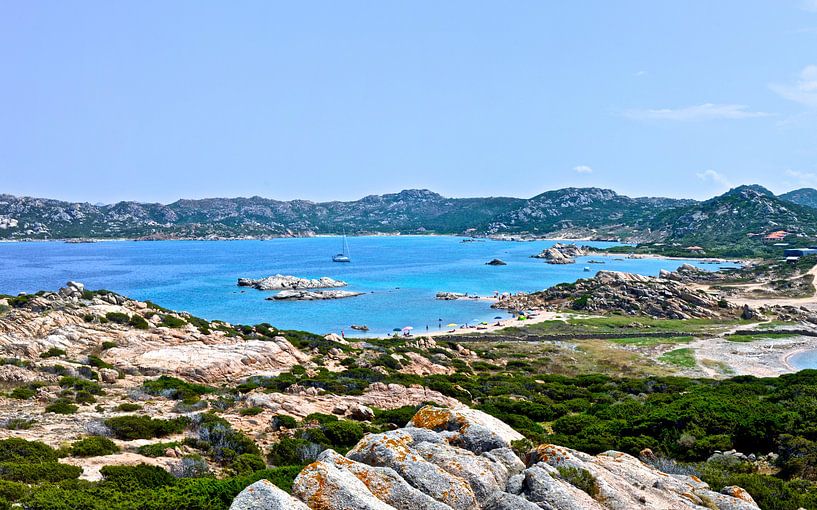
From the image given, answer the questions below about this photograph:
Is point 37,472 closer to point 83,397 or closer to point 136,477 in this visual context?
point 136,477

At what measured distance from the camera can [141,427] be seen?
47.2 feet

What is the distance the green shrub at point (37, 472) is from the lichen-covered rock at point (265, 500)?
20.2ft

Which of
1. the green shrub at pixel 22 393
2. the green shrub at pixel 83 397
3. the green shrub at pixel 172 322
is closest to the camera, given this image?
the green shrub at pixel 22 393

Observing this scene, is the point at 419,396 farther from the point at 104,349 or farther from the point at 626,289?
the point at 626,289

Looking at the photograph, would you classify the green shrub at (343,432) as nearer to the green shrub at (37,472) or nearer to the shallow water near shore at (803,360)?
the green shrub at (37,472)

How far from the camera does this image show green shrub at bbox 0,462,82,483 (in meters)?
10.0

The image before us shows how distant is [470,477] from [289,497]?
3.07 metres

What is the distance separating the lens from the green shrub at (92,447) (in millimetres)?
12266

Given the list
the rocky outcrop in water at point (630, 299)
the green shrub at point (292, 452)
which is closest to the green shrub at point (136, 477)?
the green shrub at point (292, 452)

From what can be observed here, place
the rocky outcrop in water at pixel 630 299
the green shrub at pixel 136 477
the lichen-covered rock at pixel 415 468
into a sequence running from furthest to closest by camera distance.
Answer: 1. the rocky outcrop in water at pixel 630 299
2. the green shrub at pixel 136 477
3. the lichen-covered rock at pixel 415 468

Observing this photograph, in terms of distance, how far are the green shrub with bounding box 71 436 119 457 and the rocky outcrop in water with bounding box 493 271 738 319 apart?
6453 cm

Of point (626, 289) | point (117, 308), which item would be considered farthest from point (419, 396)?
point (626, 289)

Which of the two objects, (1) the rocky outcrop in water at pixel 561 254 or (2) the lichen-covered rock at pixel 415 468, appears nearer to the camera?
(2) the lichen-covered rock at pixel 415 468

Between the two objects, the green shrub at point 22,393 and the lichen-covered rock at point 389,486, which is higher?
the lichen-covered rock at point 389,486
